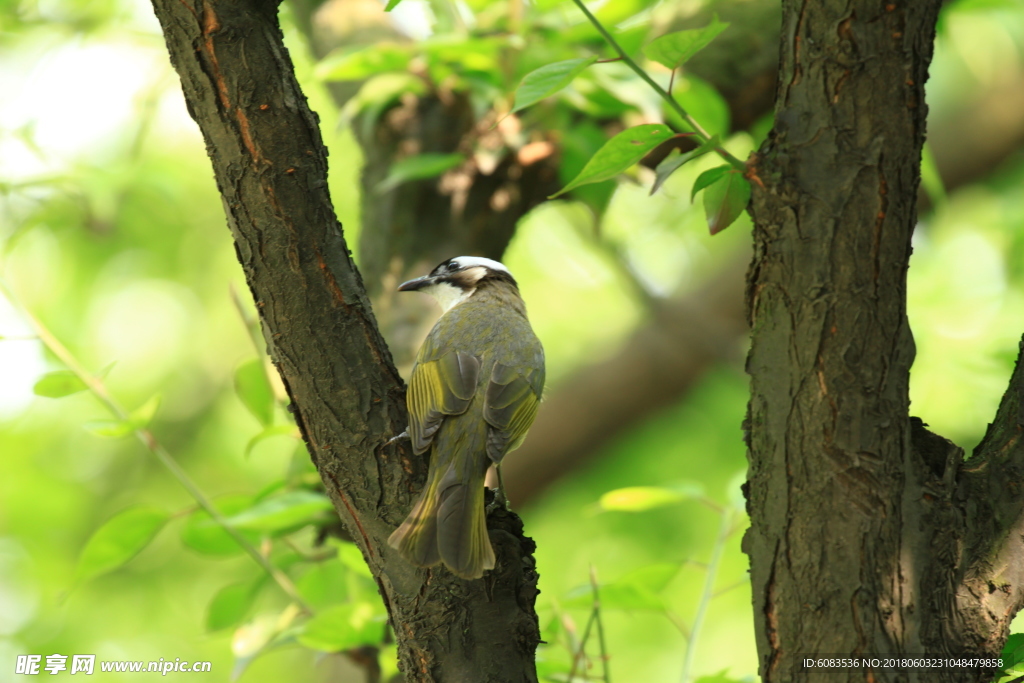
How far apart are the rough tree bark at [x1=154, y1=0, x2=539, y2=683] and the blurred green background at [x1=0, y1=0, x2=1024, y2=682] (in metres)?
3.40

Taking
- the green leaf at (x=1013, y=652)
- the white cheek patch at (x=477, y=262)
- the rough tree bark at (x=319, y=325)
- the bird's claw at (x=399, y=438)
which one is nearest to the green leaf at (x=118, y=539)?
the rough tree bark at (x=319, y=325)

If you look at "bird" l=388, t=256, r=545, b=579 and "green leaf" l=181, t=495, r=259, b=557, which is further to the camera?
"green leaf" l=181, t=495, r=259, b=557

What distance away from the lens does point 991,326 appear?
5902 mm

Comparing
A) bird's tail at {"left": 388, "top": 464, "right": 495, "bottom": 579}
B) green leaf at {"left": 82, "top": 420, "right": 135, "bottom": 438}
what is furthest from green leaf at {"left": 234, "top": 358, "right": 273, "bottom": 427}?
bird's tail at {"left": 388, "top": 464, "right": 495, "bottom": 579}

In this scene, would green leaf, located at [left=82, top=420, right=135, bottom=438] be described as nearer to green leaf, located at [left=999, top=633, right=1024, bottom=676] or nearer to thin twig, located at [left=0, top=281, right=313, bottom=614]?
thin twig, located at [left=0, top=281, right=313, bottom=614]

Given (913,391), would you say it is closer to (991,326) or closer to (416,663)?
(991,326)

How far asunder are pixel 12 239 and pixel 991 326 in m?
5.81

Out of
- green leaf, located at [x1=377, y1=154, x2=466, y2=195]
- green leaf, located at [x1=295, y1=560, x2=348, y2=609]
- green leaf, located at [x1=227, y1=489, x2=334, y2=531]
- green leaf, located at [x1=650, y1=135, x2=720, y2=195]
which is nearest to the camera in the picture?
green leaf, located at [x1=650, y1=135, x2=720, y2=195]

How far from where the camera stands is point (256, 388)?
3.10 metres

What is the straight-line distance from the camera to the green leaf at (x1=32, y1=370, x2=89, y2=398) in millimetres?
2590

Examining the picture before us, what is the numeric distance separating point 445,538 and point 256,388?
1296mm

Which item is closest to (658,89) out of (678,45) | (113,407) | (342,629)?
(678,45)

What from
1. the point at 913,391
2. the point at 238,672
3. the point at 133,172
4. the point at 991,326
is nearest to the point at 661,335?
the point at 913,391

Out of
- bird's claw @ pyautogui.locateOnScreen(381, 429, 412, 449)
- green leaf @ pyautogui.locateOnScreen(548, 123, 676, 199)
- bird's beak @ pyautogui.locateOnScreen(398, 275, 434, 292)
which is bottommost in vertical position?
bird's claw @ pyautogui.locateOnScreen(381, 429, 412, 449)
